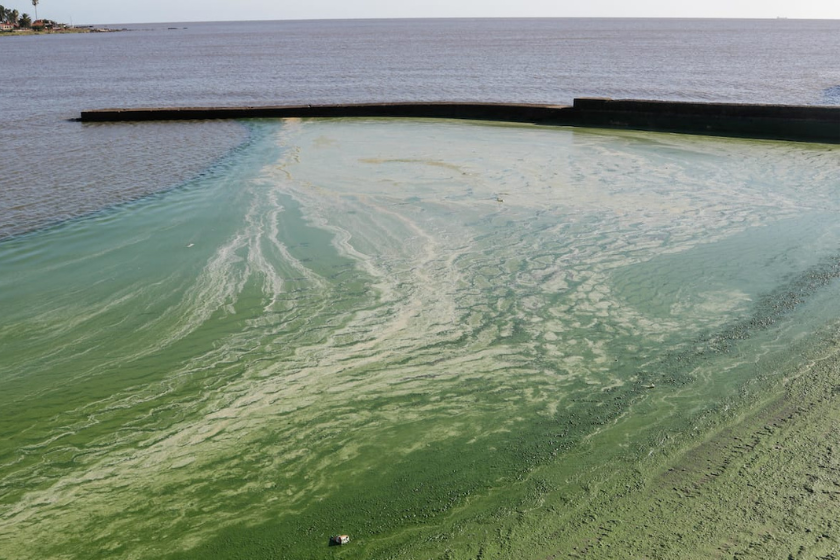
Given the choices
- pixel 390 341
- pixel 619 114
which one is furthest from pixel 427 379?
pixel 619 114

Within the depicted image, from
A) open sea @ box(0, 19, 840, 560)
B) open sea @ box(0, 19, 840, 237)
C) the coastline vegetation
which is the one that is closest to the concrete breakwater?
open sea @ box(0, 19, 840, 237)

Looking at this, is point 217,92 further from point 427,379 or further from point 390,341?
point 427,379

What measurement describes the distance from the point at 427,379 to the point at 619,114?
1415 cm

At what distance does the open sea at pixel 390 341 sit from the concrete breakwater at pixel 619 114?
1.77m

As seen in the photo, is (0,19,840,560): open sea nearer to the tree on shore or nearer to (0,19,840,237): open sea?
(0,19,840,237): open sea

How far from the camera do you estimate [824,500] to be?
12.8ft

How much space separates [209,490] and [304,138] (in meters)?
13.6

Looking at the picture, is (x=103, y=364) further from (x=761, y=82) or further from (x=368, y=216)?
(x=761, y=82)

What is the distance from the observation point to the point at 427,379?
5477mm

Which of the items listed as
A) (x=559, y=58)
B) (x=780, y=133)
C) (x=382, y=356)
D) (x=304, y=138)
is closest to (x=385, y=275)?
(x=382, y=356)

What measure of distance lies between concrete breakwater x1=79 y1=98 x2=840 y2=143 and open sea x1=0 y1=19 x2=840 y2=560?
177 cm

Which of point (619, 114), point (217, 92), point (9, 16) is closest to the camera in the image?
point (619, 114)

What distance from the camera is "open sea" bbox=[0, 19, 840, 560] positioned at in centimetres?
400

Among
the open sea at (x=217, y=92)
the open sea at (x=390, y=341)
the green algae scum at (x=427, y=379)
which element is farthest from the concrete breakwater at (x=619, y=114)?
the green algae scum at (x=427, y=379)
